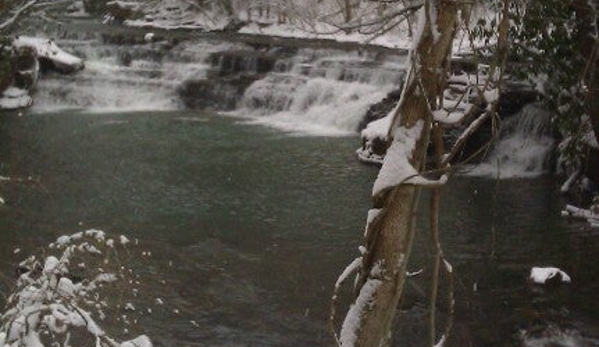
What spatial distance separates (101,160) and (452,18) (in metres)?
13.4

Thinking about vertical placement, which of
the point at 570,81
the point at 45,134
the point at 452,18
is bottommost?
the point at 45,134

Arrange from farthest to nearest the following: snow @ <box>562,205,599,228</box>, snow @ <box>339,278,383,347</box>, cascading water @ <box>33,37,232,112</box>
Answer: cascading water @ <box>33,37,232,112</box>, snow @ <box>562,205,599,228</box>, snow @ <box>339,278,383,347</box>

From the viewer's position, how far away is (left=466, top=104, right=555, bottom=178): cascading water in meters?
14.4

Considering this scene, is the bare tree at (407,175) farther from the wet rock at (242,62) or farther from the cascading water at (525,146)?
the wet rock at (242,62)

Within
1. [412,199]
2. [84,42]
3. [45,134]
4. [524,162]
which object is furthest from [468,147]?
[84,42]

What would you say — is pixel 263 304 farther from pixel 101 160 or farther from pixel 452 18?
pixel 101 160

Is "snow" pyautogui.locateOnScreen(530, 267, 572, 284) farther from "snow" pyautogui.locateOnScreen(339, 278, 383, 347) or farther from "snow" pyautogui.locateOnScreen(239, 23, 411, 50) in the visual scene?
"snow" pyautogui.locateOnScreen(239, 23, 411, 50)

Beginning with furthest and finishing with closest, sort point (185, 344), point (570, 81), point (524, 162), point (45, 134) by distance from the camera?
point (45, 134)
point (524, 162)
point (570, 81)
point (185, 344)

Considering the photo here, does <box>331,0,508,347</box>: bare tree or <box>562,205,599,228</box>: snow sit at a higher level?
<box>331,0,508,347</box>: bare tree

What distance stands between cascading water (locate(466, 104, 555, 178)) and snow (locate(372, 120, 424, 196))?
1222 centimetres

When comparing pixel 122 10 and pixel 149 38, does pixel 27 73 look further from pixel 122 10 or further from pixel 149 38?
pixel 122 10

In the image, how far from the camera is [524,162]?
48.1ft

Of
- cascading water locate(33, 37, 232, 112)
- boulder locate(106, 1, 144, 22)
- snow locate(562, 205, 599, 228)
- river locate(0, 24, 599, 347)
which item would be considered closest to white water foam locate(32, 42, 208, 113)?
cascading water locate(33, 37, 232, 112)

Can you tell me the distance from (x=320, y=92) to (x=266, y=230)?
10366mm
